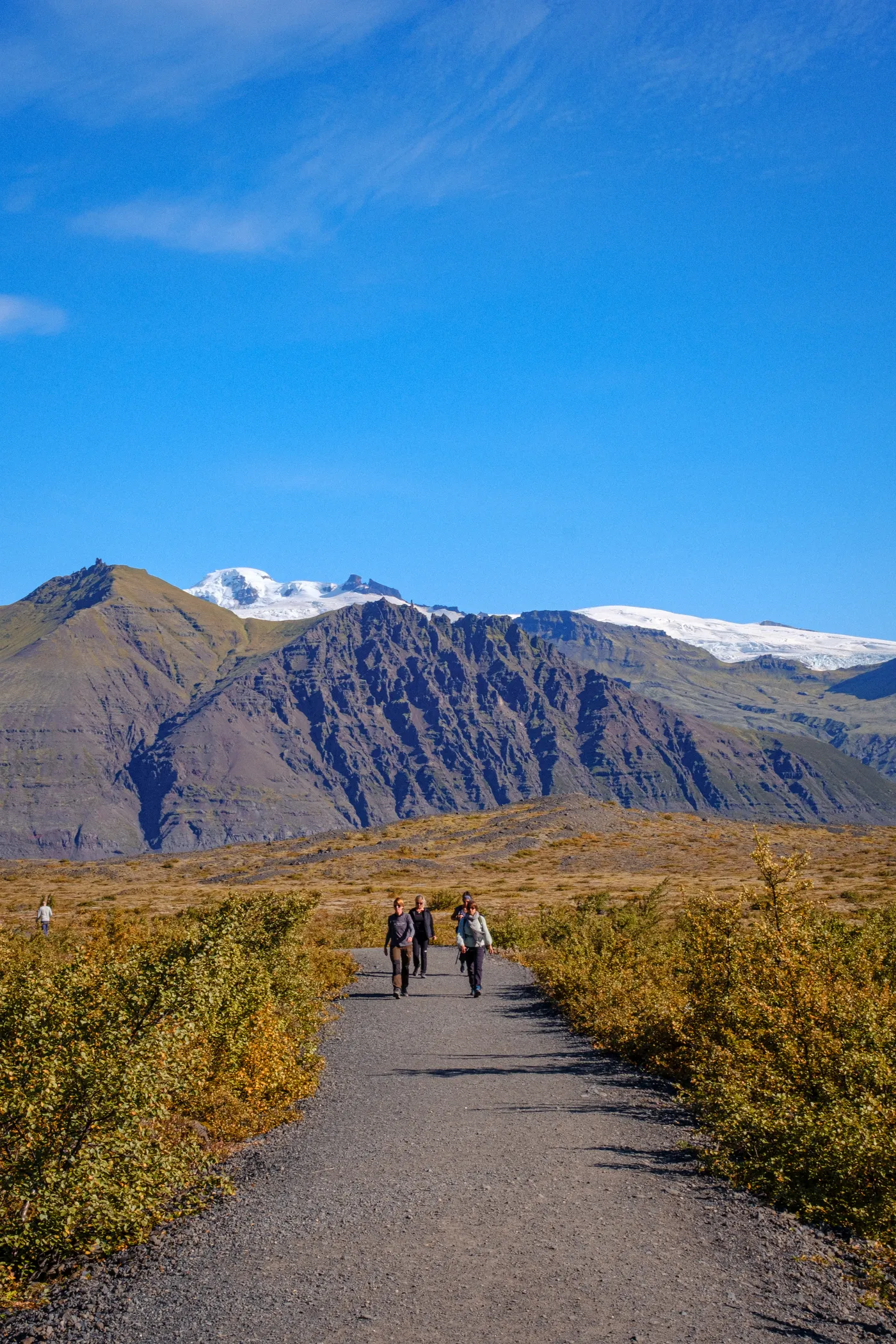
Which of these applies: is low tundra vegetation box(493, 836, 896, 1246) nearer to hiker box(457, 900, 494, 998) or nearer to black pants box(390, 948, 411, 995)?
hiker box(457, 900, 494, 998)

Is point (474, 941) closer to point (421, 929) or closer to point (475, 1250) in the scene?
point (421, 929)

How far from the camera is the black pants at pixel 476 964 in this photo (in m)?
22.5

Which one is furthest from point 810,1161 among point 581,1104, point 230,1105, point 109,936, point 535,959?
point 109,936

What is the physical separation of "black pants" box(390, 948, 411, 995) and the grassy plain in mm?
25625

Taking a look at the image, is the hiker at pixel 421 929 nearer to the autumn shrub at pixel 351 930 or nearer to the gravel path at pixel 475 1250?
the autumn shrub at pixel 351 930

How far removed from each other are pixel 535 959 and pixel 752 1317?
71.4ft

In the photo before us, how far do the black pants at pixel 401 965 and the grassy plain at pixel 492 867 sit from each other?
84.1 ft

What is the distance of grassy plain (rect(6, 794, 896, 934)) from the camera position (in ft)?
199

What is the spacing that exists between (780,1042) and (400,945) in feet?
43.0

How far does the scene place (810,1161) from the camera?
8359 millimetres

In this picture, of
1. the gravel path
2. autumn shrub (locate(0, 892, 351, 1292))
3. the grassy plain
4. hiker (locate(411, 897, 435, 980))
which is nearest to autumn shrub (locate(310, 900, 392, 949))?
the grassy plain

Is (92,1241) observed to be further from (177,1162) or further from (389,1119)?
(389,1119)

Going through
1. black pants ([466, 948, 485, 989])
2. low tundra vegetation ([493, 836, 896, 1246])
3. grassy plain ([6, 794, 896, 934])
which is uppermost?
low tundra vegetation ([493, 836, 896, 1246])

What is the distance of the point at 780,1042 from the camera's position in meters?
10.5
